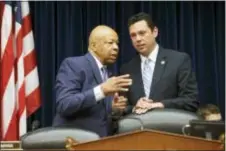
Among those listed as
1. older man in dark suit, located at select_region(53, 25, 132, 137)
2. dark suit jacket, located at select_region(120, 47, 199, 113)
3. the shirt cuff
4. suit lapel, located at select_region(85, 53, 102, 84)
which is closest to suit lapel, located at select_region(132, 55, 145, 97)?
dark suit jacket, located at select_region(120, 47, 199, 113)

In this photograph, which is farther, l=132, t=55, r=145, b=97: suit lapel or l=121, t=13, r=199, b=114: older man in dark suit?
l=132, t=55, r=145, b=97: suit lapel

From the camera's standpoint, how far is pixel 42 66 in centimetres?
542

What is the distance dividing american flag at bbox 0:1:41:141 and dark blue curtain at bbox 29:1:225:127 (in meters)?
0.44

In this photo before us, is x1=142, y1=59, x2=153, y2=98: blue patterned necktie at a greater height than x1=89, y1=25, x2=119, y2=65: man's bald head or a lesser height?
lesser

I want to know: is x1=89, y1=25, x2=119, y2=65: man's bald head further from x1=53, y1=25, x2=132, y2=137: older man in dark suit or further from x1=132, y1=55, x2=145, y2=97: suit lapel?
x1=132, y1=55, x2=145, y2=97: suit lapel

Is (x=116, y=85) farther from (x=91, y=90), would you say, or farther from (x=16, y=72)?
(x=16, y=72)

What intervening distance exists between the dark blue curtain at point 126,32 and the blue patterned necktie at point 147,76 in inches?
72.1

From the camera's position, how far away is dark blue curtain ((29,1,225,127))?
214 inches

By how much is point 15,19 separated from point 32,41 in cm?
25

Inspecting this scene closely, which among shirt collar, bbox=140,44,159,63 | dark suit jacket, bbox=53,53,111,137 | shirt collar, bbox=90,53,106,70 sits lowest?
dark suit jacket, bbox=53,53,111,137

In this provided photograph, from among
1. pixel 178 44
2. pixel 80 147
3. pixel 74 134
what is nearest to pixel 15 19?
pixel 178 44

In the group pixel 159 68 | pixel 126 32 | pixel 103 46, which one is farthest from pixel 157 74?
pixel 126 32

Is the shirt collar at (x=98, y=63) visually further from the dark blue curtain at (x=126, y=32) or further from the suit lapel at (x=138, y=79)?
the dark blue curtain at (x=126, y=32)

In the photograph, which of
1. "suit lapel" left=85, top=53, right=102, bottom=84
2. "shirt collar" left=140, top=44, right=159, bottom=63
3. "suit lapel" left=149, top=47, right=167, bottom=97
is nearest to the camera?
"suit lapel" left=85, top=53, right=102, bottom=84
